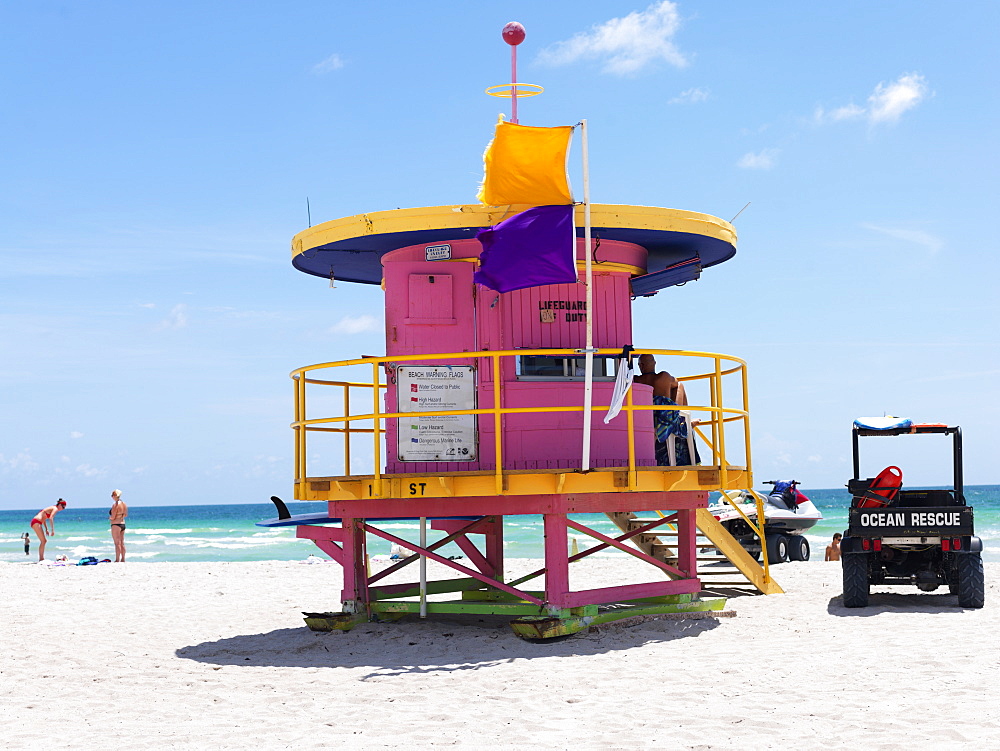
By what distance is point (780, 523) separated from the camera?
23797 mm

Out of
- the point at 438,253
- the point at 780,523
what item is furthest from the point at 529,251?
the point at 780,523

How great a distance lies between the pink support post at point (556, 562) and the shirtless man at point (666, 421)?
1.80 m

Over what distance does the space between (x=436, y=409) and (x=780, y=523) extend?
45.8 feet

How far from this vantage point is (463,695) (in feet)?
28.1

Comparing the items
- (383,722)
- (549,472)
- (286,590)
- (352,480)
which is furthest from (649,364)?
(286,590)

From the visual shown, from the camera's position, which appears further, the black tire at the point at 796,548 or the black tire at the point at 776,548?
the black tire at the point at 796,548

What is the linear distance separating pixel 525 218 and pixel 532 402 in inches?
81.1

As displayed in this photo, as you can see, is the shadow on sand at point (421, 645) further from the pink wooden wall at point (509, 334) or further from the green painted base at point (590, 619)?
the pink wooden wall at point (509, 334)

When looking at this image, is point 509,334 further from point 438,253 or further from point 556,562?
point 556,562

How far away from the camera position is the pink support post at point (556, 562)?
36.9 feet

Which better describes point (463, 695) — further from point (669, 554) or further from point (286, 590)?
point (286, 590)

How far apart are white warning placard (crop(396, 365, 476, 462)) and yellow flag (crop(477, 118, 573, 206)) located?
76.6 inches

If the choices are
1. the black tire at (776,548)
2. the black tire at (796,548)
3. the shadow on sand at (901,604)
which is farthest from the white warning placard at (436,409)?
the black tire at (796,548)

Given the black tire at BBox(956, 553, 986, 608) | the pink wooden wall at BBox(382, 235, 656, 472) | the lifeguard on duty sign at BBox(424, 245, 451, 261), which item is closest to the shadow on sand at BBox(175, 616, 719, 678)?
the pink wooden wall at BBox(382, 235, 656, 472)
